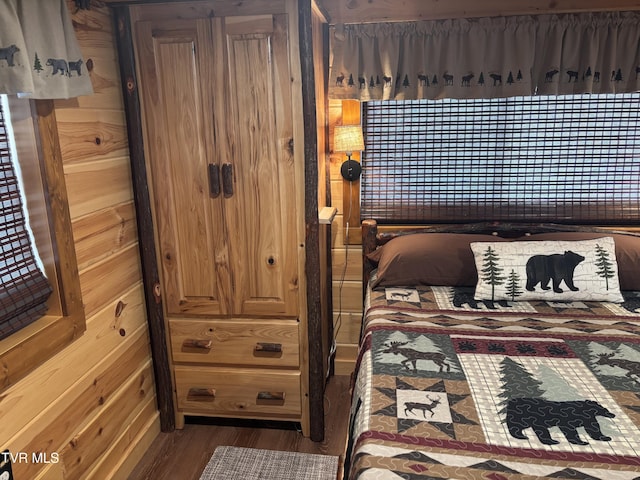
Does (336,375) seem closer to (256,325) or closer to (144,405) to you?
(256,325)

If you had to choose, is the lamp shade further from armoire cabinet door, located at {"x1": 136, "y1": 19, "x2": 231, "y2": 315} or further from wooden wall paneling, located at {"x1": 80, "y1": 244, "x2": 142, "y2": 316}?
wooden wall paneling, located at {"x1": 80, "y1": 244, "x2": 142, "y2": 316}

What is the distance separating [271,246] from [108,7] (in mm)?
1248

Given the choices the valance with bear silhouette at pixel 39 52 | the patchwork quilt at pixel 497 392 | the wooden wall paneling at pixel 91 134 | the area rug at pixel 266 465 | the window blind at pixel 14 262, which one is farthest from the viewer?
the area rug at pixel 266 465

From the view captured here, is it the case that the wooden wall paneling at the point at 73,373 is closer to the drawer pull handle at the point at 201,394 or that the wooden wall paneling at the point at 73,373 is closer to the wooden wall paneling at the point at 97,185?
the drawer pull handle at the point at 201,394

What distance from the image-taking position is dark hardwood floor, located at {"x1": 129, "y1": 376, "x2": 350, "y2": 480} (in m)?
2.35

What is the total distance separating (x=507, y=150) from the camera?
2.79 m

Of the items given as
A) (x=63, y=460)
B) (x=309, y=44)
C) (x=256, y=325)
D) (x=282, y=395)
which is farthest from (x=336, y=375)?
(x=309, y=44)

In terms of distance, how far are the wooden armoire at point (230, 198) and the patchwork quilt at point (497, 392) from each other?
1.66 ft

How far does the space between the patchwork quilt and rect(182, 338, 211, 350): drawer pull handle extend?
818 mm

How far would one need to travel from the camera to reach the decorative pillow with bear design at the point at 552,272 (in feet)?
7.60

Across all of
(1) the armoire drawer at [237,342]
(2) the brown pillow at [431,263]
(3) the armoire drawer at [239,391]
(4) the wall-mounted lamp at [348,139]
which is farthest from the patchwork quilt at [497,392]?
(4) the wall-mounted lamp at [348,139]

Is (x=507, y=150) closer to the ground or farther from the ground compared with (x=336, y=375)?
farther from the ground

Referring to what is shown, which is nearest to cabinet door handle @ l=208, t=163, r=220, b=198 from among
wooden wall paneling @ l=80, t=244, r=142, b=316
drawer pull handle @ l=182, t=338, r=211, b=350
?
wooden wall paneling @ l=80, t=244, r=142, b=316

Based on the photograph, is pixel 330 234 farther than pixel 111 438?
Yes
